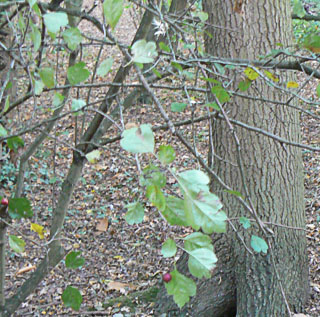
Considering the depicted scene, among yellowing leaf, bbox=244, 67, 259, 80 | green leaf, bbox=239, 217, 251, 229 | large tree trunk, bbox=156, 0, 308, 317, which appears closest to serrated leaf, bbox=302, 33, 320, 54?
yellowing leaf, bbox=244, 67, 259, 80

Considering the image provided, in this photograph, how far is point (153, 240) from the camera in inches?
188

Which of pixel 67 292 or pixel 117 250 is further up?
pixel 117 250

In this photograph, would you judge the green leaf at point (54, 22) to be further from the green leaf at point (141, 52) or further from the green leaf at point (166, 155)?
the green leaf at point (166, 155)

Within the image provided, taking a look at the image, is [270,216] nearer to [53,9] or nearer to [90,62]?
[53,9]

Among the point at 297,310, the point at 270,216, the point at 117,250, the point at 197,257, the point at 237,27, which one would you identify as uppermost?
the point at 237,27

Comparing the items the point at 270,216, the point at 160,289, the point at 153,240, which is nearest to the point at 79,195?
the point at 153,240

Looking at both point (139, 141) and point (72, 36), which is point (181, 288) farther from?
point (72, 36)

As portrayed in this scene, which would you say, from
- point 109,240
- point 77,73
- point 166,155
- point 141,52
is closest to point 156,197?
point 166,155

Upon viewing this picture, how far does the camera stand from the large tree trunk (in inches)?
115

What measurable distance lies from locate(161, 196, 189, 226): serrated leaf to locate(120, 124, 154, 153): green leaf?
18 centimetres

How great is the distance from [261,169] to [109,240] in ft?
8.22

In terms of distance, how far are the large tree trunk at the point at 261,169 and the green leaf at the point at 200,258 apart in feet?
6.54

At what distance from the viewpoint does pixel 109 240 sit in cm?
498

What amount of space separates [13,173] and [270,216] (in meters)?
4.25
